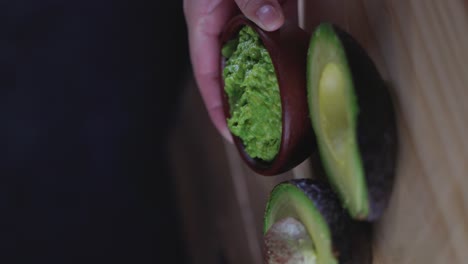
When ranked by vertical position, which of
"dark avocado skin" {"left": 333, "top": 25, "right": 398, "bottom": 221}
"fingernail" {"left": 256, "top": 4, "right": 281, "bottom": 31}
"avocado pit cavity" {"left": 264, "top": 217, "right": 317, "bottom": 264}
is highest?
"fingernail" {"left": 256, "top": 4, "right": 281, "bottom": 31}

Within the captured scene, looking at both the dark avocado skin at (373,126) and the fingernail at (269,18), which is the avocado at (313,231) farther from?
the fingernail at (269,18)

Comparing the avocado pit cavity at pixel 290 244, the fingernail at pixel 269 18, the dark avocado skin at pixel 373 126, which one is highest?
the fingernail at pixel 269 18

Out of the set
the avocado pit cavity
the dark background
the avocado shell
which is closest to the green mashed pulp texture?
the avocado shell

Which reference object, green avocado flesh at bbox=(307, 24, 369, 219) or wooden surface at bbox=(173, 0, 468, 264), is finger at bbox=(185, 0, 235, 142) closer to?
wooden surface at bbox=(173, 0, 468, 264)

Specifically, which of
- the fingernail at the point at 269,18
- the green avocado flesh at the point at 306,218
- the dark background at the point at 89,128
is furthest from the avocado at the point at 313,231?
the dark background at the point at 89,128

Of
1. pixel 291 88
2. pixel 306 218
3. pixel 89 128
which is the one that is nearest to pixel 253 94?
pixel 291 88

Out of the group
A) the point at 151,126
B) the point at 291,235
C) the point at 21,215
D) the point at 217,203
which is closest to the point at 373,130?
the point at 291,235

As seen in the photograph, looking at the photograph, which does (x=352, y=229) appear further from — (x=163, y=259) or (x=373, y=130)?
(x=163, y=259)
